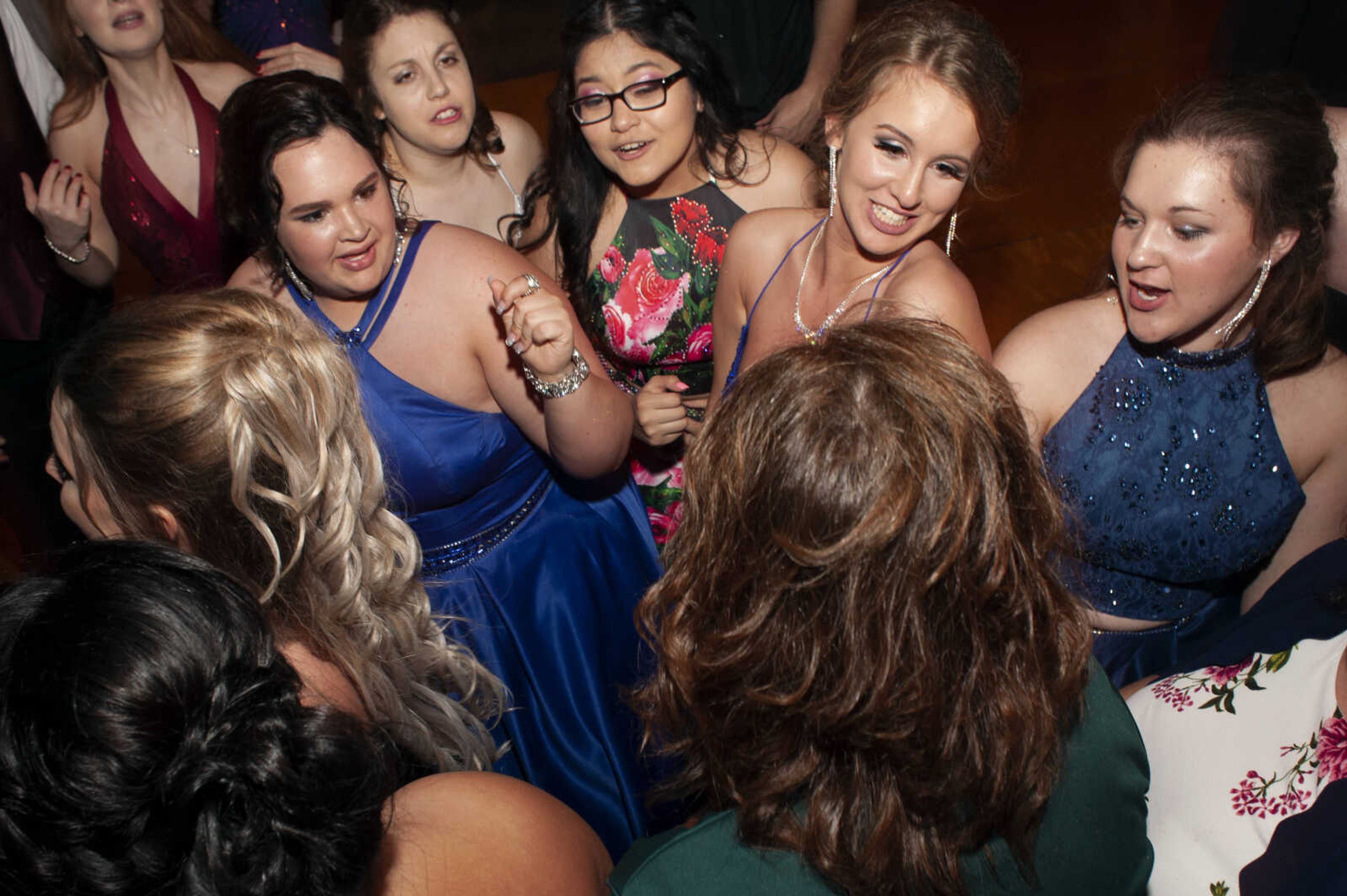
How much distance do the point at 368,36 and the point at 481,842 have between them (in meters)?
1.86

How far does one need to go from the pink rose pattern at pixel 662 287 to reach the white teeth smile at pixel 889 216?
504 mm

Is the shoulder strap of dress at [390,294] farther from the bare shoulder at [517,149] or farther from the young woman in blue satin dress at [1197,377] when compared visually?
the young woman in blue satin dress at [1197,377]

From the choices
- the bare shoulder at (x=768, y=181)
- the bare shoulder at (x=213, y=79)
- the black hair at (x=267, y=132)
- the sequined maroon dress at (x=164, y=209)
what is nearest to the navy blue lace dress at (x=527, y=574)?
the black hair at (x=267, y=132)

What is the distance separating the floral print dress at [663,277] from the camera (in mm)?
2115

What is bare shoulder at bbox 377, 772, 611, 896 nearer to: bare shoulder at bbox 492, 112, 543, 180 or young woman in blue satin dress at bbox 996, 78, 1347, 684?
young woman in blue satin dress at bbox 996, 78, 1347, 684

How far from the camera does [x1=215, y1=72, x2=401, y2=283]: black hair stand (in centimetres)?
161

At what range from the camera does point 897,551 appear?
87cm

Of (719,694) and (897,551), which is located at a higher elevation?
(897,551)

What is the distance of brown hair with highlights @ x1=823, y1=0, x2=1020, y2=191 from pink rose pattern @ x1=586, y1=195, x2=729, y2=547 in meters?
0.51

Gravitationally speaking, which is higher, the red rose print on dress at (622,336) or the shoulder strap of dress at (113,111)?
the shoulder strap of dress at (113,111)

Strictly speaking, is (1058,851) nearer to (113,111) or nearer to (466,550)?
(466,550)

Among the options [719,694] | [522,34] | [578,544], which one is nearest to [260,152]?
[578,544]

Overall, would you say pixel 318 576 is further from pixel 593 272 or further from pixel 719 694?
pixel 593 272

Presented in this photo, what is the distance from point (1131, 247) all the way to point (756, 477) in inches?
39.3
